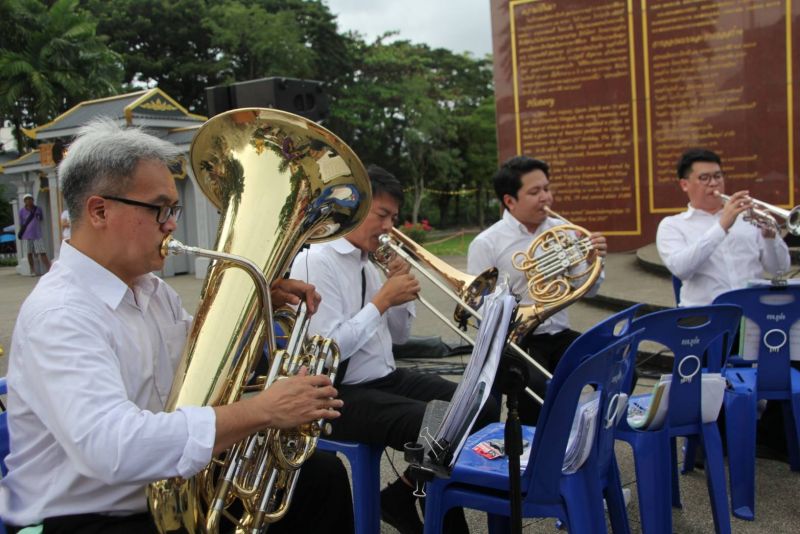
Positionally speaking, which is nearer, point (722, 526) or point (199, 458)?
point (199, 458)

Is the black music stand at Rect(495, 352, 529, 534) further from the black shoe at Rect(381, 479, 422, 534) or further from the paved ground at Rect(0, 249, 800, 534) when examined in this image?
the paved ground at Rect(0, 249, 800, 534)

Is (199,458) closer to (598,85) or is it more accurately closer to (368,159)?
(598,85)

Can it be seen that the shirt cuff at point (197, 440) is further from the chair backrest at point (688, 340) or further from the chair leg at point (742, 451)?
the chair leg at point (742, 451)

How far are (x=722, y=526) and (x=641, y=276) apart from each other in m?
5.64

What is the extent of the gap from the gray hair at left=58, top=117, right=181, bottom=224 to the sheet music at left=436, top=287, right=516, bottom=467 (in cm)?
96

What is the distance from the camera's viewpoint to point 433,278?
307 cm

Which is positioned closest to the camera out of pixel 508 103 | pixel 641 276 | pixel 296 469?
pixel 296 469

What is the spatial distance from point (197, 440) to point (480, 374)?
0.66 m

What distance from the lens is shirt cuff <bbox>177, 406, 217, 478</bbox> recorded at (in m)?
1.52

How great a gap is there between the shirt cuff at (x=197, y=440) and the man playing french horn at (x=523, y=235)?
2.36 meters

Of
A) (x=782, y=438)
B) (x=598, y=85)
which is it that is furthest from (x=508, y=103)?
(x=782, y=438)

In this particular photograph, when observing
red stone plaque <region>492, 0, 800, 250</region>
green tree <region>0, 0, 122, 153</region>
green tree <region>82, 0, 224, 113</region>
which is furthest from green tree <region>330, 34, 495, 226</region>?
red stone plaque <region>492, 0, 800, 250</region>

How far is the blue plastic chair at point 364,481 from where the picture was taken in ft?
8.05

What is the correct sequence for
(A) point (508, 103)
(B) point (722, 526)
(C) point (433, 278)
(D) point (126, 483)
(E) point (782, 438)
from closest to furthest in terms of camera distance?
(D) point (126, 483) → (B) point (722, 526) → (C) point (433, 278) → (E) point (782, 438) → (A) point (508, 103)
